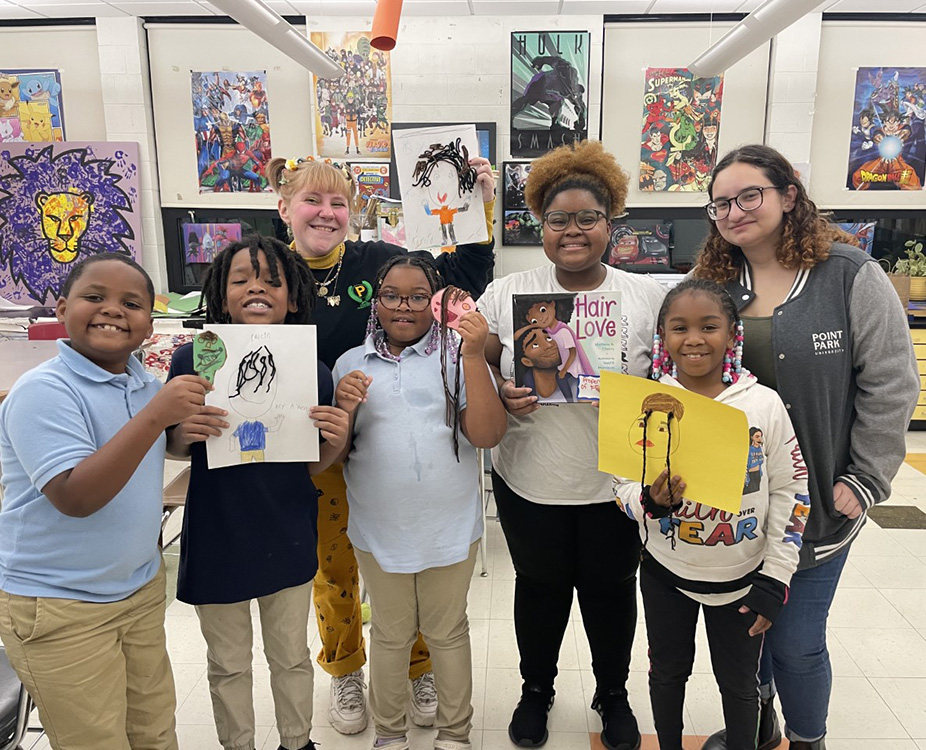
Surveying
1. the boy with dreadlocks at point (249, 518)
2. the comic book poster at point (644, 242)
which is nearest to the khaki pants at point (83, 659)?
the boy with dreadlocks at point (249, 518)

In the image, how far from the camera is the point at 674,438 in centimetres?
136

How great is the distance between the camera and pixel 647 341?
1637 mm

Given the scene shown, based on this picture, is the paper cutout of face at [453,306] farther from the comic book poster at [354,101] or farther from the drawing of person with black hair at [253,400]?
the comic book poster at [354,101]

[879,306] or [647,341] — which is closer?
[879,306]

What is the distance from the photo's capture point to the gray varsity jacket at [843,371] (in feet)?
4.64

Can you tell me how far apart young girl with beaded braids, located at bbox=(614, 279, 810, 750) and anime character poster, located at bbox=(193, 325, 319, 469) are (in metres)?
0.76

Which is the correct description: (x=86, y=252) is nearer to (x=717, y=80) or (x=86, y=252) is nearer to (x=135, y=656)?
(x=135, y=656)

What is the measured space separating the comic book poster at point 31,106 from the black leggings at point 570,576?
209 inches

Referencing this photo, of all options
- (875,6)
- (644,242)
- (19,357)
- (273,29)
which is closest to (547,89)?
(644,242)

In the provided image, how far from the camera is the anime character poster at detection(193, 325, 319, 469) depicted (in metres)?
1.38

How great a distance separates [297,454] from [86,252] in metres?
4.88

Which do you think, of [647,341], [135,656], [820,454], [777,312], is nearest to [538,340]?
[647,341]

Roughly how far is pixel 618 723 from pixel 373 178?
14.1 ft

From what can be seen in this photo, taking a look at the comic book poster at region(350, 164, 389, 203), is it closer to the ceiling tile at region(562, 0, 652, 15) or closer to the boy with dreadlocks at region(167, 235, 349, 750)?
the ceiling tile at region(562, 0, 652, 15)
